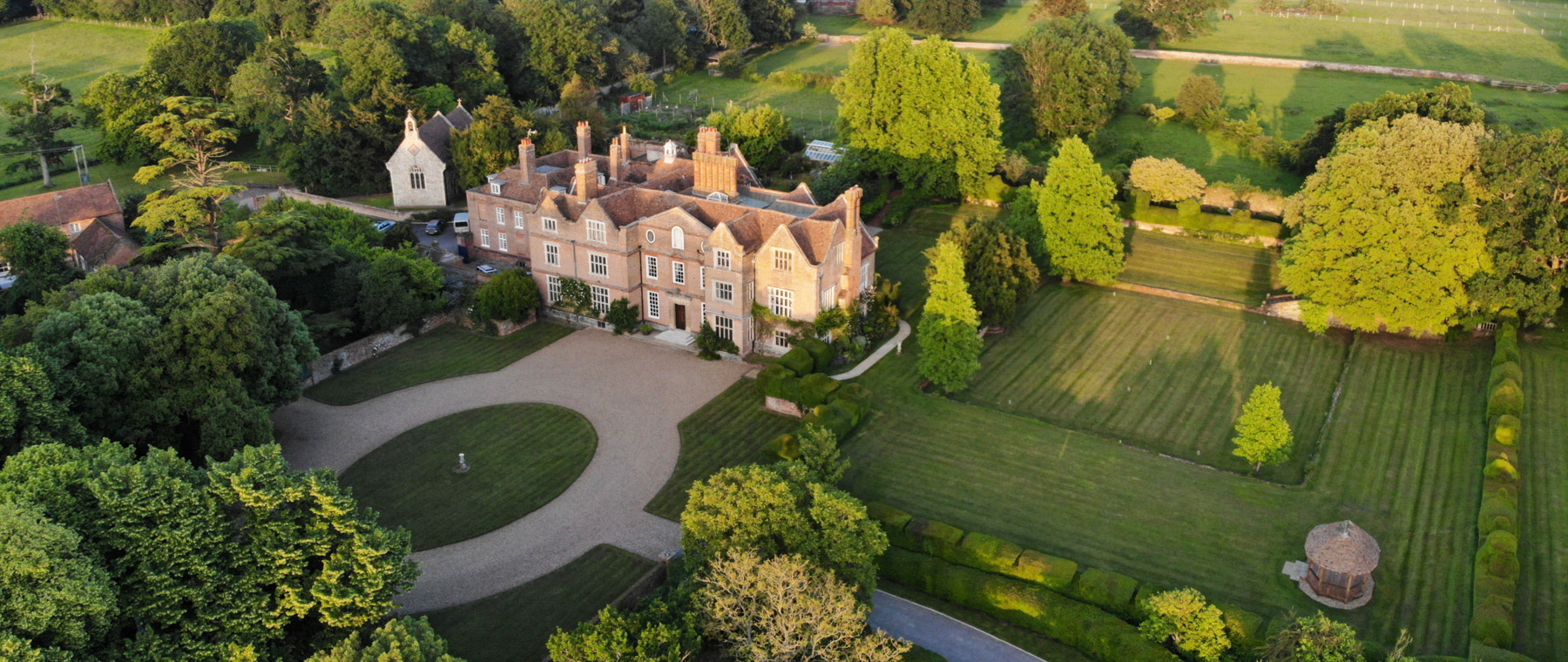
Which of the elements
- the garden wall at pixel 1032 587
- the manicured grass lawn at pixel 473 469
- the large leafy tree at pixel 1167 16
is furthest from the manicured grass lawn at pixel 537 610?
the large leafy tree at pixel 1167 16

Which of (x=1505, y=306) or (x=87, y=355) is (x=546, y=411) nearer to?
(x=87, y=355)

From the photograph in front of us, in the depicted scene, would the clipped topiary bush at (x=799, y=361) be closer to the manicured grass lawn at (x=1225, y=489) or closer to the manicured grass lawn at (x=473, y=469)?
the manicured grass lawn at (x=1225, y=489)

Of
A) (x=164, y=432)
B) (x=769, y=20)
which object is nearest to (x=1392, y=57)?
(x=769, y=20)

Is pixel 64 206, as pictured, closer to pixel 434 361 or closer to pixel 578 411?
pixel 434 361

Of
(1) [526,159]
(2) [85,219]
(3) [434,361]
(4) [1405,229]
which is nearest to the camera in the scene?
(4) [1405,229]

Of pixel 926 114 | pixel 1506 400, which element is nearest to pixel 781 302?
pixel 926 114

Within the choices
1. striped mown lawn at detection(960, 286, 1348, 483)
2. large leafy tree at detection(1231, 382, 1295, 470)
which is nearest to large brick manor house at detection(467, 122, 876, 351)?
striped mown lawn at detection(960, 286, 1348, 483)
